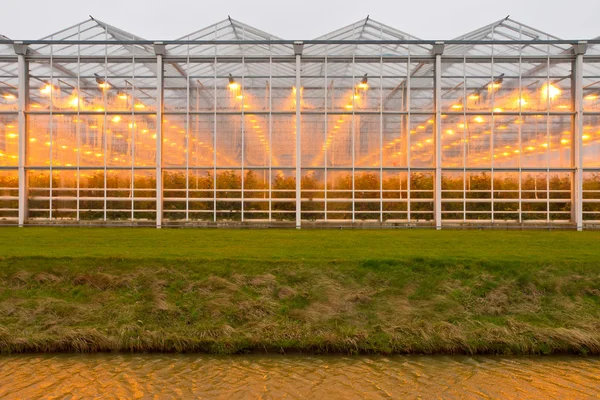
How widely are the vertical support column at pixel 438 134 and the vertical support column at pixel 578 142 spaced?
27.3 feet

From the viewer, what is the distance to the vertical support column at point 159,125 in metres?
27.0

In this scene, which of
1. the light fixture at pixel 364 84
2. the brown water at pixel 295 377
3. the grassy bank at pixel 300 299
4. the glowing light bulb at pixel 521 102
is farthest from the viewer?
the light fixture at pixel 364 84

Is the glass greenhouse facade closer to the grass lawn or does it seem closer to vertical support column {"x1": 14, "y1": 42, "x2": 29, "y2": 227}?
vertical support column {"x1": 14, "y1": 42, "x2": 29, "y2": 227}

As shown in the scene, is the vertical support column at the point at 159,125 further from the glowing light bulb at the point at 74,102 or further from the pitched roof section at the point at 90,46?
the glowing light bulb at the point at 74,102

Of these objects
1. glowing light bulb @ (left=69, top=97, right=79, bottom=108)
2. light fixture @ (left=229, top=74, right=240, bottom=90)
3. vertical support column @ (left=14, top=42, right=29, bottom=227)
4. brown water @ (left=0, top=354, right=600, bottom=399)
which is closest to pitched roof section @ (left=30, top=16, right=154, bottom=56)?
vertical support column @ (left=14, top=42, right=29, bottom=227)

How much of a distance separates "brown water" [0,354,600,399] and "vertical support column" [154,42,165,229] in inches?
667

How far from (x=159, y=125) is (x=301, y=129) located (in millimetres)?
8879

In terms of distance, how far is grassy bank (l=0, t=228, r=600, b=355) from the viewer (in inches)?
430

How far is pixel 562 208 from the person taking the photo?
88.7ft

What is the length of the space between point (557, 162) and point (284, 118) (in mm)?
17236

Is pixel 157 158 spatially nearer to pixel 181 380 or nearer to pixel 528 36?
pixel 181 380

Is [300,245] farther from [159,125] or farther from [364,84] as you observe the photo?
[159,125]

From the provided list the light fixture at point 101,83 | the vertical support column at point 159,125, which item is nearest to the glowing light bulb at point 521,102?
the vertical support column at point 159,125

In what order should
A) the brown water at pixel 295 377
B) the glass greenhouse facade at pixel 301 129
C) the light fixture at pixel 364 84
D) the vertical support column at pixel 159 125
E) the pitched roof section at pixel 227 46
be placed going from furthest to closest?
1. the pitched roof section at pixel 227 46
2. the light fixture at pixel 364 84
3. the glass greenhouse facade at pixel 301 129
4. the vertical support column at pixel 159 125
5. the brown water at pixel 295 377
